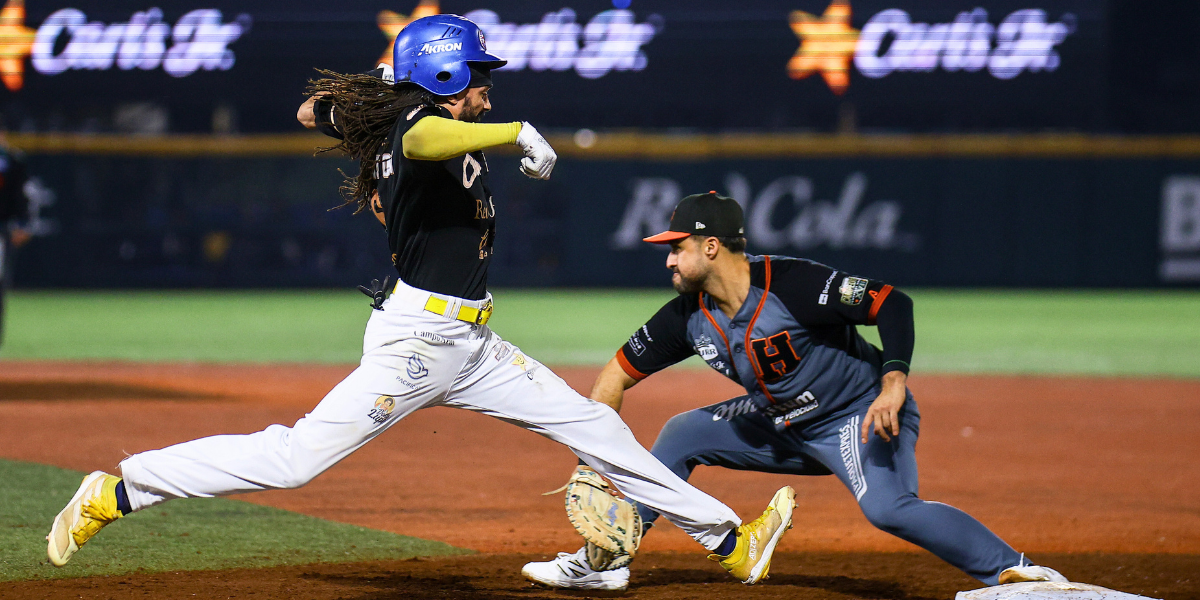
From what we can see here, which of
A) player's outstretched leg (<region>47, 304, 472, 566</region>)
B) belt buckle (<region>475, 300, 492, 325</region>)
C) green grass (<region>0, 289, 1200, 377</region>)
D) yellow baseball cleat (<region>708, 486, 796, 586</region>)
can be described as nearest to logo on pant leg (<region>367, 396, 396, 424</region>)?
player's outstretched leg (<region>47, 304, 472, 566</region>)

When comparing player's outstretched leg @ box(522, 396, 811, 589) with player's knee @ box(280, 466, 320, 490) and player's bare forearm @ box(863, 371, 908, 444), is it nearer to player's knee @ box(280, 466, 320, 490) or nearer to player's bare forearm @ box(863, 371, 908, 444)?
player's bare forearm @ box(863, 371, 908, 444)

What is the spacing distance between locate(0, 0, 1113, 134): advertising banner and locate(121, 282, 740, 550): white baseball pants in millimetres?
15004

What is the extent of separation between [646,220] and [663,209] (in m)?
0.31

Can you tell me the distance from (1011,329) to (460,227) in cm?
1163

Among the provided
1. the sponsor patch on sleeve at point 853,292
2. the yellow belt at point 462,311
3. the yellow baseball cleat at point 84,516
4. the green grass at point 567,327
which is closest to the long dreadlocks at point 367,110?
the yellow belt at point 462,311

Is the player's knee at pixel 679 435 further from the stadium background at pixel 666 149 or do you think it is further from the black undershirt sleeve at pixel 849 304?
the stadium background at pixel 666 149

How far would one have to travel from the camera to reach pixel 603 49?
1842 cm

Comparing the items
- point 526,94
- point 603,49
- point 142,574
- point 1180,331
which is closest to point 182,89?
point 526,94

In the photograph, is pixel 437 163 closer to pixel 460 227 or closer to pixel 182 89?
pixel 460 227

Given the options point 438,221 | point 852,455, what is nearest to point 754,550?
point 852,455

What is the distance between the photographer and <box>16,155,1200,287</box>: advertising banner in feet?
60.3

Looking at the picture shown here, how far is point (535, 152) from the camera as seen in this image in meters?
3.21

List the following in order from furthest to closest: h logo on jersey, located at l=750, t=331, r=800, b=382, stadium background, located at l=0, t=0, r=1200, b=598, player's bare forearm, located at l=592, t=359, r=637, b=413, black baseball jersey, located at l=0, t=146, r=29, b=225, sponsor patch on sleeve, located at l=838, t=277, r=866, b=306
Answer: stadium background, located at l=0, t=0, r=1200, b=598 → black baseball jersey, located at l=0, t=146, r=29, b=225 → player's bare forearm, located at l=592, t=359, r=637, b=413 → h logo on jersey, located at l=750, t=331, r=800, b=382 → sponsor patch on sleeve, located at l=838, t=277, r=866, b=306

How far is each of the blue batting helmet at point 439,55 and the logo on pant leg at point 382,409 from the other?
0.89m
